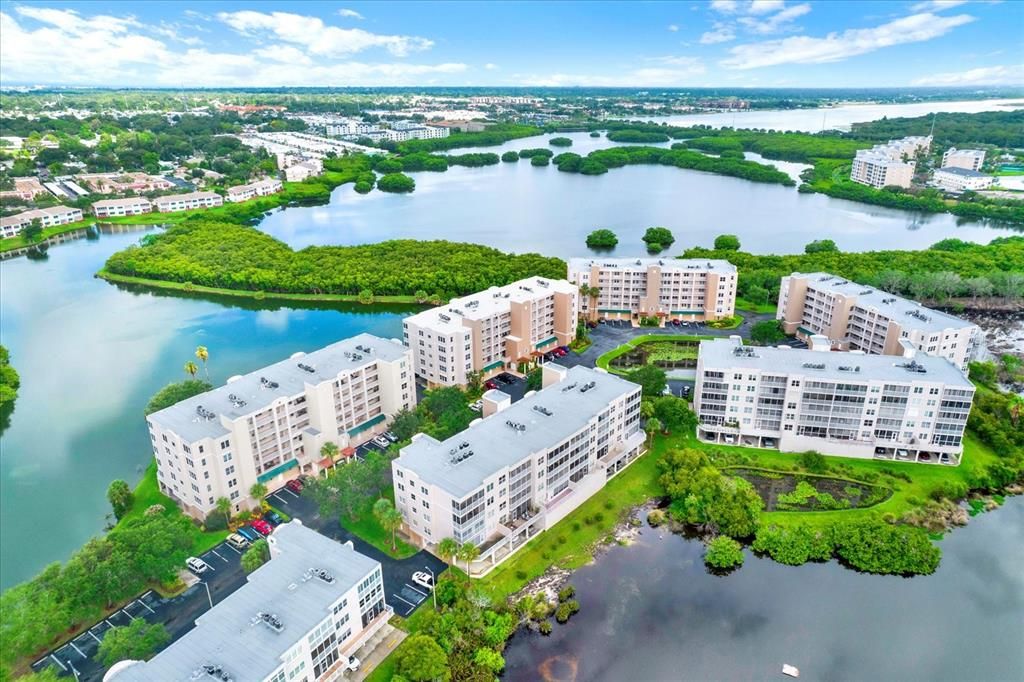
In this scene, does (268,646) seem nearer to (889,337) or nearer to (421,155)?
(889,337)

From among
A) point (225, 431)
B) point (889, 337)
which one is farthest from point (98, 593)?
point (889, 337)

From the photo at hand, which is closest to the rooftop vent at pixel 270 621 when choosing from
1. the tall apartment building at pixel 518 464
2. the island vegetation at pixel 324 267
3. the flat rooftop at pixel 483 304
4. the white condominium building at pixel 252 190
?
the tall apartment building at pixel 518 464

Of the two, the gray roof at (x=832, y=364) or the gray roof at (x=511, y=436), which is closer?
the gray roof at (x=511, y=436)

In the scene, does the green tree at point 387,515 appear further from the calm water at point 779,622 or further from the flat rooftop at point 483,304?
the flat rooftop at point 483,304

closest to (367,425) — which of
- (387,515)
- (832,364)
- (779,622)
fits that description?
(387,515)

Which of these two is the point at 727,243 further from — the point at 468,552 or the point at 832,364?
the point at 468,552

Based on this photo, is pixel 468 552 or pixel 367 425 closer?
pixel 468 552
